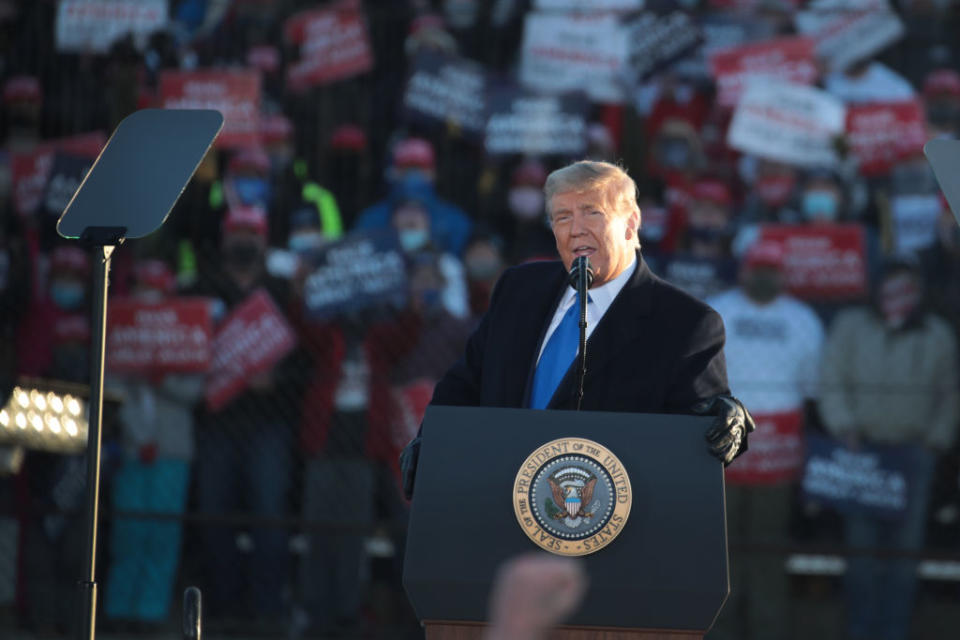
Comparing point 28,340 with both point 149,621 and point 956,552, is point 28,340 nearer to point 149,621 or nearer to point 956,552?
point 149,621

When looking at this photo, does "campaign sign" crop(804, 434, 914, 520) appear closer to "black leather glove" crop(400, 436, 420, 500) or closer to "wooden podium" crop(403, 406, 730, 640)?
"black leather glove" crop(400, 436, 420, 500)

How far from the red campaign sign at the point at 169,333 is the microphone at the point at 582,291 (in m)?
3.89

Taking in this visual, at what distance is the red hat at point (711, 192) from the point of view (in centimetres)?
752

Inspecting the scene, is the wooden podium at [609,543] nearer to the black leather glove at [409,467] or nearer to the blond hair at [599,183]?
the black leather glove at [409,467]

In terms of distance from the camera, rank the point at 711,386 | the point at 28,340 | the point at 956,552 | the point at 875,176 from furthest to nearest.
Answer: the point at 875,176 → the point at 28,340 → the point at 956,552 → the point at 711,386

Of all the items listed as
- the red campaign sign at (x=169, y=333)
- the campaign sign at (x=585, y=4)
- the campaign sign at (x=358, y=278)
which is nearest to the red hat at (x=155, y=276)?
the red campaign sign at (x=169, y=333)

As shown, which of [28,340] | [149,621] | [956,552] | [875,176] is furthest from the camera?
[875,176]

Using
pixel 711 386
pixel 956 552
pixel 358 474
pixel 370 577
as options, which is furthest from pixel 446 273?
pixel 711 386

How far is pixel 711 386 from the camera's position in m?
3.46

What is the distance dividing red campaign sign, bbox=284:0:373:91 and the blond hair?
4656 millimetres

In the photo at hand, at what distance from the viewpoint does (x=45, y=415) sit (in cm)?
555

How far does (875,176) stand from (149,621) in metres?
4.53

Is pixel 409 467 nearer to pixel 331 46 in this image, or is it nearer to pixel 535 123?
pixel 535 123

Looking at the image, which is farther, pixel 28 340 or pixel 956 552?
pixel 28 340
